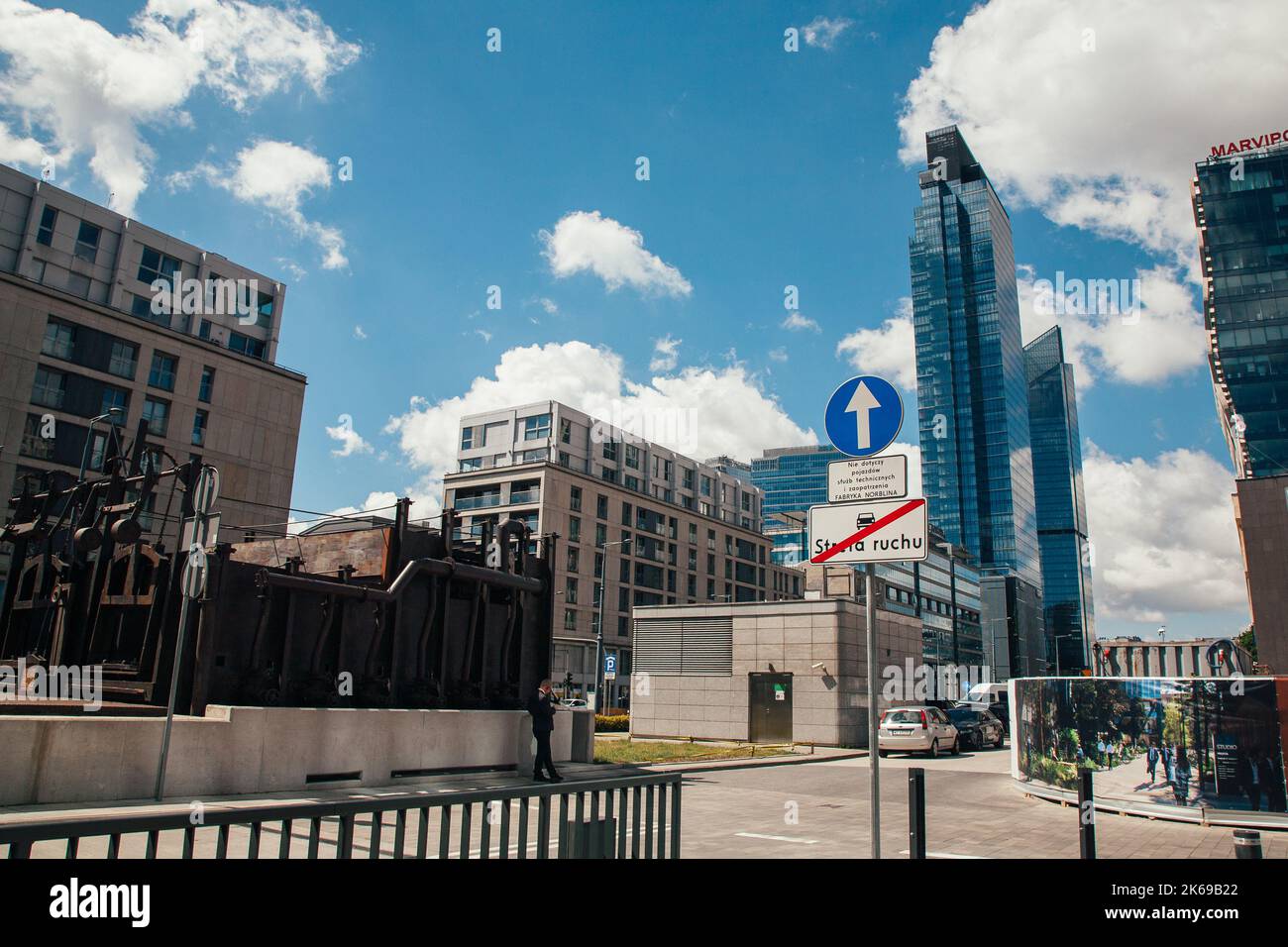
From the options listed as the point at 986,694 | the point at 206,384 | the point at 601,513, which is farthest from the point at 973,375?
the point at 206,384

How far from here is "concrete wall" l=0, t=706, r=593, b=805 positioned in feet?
35.8

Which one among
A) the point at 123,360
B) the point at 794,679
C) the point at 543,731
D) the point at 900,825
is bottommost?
the point at 900,825

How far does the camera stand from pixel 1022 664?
5502 inches

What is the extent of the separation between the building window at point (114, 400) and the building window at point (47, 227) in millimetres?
10426

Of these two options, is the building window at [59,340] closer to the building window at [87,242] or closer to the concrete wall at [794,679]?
the building window at [87,242]

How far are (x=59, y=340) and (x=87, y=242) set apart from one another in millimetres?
8526

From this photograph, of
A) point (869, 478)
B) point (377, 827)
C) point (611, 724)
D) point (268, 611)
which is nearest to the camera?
point (377, 827)

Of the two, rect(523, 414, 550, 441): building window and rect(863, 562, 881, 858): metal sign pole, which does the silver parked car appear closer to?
rect(863, 562, 881, 858): metal sign pole

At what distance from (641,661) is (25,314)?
42668mm

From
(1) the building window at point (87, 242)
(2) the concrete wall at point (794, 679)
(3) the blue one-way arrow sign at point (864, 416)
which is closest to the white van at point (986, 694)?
(2) the concrete wall at point (794, 679)

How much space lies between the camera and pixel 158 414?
184 feet

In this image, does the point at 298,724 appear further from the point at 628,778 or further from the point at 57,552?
the point at 628,778

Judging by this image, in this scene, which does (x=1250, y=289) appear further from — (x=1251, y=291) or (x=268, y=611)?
(x=268, y=611)
